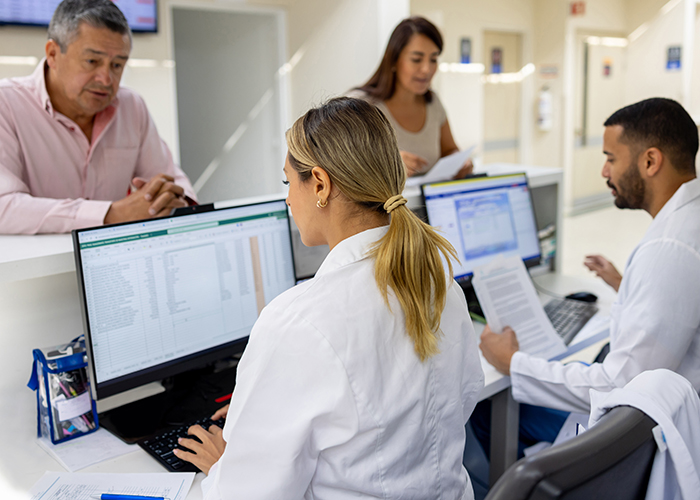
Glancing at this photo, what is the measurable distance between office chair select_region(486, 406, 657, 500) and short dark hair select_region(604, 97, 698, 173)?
110 cm

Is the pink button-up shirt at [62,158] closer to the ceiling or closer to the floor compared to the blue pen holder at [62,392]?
closer to the ceiling

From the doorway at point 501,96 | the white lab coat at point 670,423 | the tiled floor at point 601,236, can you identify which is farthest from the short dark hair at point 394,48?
the doorway at point 501,96

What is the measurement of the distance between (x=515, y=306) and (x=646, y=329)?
1.32ft

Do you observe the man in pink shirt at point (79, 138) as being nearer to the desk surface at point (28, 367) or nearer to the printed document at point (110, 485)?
the desk surface at point (28, 367)

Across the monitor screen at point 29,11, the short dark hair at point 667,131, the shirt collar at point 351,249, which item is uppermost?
the monitor screen at point 29,11

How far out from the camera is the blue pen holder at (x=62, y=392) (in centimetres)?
121

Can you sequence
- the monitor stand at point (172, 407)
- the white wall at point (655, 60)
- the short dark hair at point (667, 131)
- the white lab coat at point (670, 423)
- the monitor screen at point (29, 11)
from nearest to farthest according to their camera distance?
the white lab coat at point (670, 423) < the monitor stand at point (172, 407) < the short dark hair at point (667, 131) < the monitor screen at point (29, 11) < the white wall at point (655, 60)

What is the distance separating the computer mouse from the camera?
219cm

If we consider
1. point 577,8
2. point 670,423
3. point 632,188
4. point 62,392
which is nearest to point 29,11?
point 62,392

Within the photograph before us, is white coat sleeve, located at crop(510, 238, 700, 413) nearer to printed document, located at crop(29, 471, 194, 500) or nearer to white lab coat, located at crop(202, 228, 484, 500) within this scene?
white lab coat, located at crop(202, 228, 484, 500)

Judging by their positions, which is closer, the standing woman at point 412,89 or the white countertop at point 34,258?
the white countertop at point 34,258

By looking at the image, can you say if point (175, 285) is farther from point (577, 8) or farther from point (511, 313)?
point (577, 8)

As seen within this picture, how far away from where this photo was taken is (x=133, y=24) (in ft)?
13.0

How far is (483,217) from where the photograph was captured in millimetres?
2072
